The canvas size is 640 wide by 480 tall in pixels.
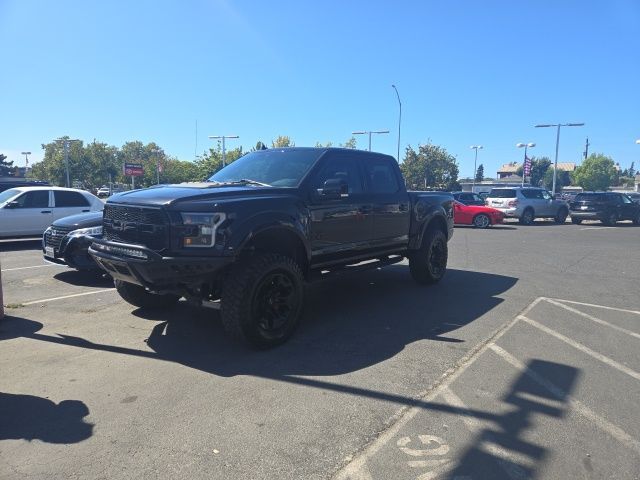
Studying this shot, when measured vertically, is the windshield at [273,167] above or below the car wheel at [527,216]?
above

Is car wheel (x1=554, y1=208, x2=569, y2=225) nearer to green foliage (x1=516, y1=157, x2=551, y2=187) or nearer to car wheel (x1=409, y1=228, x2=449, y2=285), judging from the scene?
car wheel (x1=409, y1=228, x2=449, y2=285)

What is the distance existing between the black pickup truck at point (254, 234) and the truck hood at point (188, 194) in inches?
0.5

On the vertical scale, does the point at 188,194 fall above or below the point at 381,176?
below

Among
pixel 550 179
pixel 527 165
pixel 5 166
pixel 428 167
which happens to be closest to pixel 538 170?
pixel 550 179

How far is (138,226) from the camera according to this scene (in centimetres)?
A: 443

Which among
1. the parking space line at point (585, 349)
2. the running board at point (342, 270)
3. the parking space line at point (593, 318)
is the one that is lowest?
the parking space line at point (593, 318)

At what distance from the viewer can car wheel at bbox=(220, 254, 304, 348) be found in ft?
14.2

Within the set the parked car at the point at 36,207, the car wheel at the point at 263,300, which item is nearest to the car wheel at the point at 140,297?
the car wheel at the point at 263,300

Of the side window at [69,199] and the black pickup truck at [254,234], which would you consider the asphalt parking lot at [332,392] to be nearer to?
the black pickup truck at [254,234]

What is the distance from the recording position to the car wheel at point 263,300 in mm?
4320

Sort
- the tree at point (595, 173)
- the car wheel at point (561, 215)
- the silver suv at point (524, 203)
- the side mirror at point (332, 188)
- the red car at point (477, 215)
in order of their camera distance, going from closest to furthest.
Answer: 1. the side mirror at point (332, 188)
2. the red car at point (477, 215)
3. the silver suv at point (524, 203)
4. the car wheel at point (561, 215)
5. the tree at point (595, 173)

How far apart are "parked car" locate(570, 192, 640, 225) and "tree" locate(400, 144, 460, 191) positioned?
36898 mm

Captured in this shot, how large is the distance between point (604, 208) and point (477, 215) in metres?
7.88

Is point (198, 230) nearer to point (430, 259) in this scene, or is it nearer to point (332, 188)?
point (332, 188)
